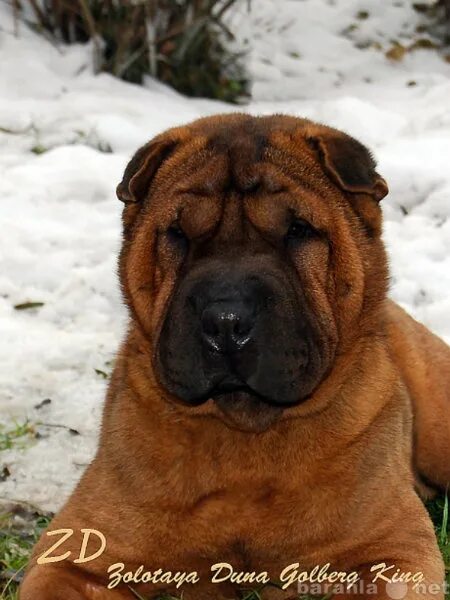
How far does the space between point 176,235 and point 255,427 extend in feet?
2.44

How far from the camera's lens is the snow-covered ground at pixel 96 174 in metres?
5.88

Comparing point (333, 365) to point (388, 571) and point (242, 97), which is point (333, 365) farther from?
point (242, 97)

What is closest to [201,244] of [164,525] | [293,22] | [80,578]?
[164,525]

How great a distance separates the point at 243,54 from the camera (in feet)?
34.1

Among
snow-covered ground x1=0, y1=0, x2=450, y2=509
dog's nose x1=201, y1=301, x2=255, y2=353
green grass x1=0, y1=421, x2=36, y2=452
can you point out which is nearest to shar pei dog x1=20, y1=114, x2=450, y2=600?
dog's nose x1=201, y1=301, x2=255, y2=353

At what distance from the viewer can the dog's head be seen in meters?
3.57

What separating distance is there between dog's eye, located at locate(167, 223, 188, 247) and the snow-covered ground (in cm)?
166

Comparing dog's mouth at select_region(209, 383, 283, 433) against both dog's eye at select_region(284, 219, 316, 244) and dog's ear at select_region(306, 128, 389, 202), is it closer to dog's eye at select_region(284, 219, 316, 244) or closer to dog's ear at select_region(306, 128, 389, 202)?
dog's eye at select_region(284, 219, 316, 244)

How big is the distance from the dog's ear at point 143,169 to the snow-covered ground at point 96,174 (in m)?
1.65

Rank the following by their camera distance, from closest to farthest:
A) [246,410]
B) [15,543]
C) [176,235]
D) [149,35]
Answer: [246,410] < [176,235] < [15,543] < [149,35]

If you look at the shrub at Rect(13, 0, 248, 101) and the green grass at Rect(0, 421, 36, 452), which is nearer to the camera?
the green grass at Rect(0, 421, 36, 452)

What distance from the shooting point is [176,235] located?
3.96 meters

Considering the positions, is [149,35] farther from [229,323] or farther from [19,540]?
[229,323]

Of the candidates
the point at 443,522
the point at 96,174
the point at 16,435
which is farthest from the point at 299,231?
the point at 96,174
